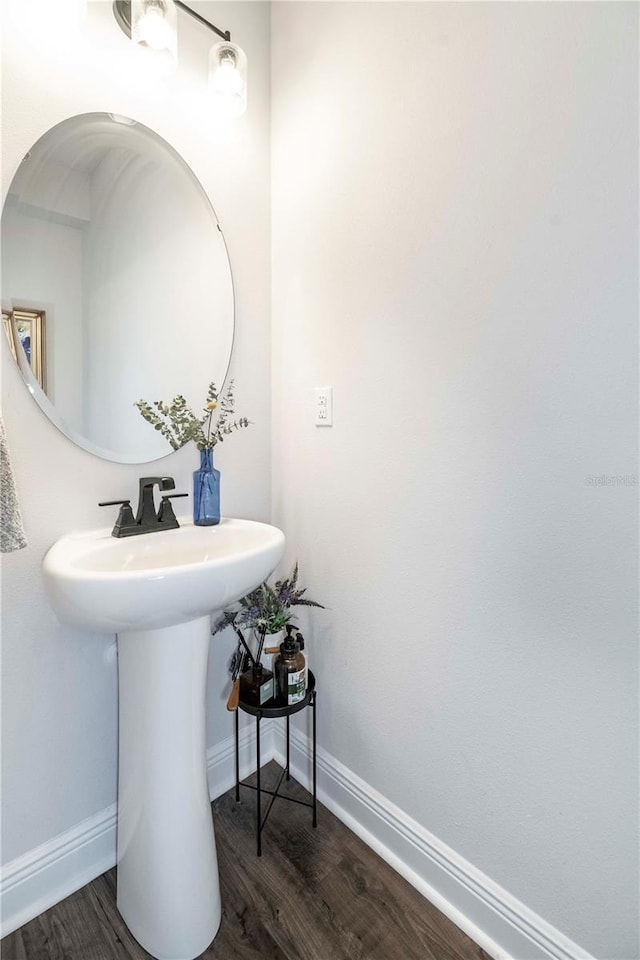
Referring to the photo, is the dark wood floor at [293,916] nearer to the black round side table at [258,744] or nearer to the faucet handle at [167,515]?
the black round side table at [258,744]

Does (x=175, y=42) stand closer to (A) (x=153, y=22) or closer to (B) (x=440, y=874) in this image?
(A) (x=153, y=22)

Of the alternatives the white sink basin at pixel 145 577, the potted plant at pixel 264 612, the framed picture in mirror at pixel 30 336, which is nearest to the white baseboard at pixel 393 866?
the potted plant at pixel 264 612

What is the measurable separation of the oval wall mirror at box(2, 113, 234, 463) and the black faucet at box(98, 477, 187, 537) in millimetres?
98

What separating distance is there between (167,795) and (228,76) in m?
1.76

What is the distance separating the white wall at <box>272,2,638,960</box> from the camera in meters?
0.77

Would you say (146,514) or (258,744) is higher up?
(146,514)

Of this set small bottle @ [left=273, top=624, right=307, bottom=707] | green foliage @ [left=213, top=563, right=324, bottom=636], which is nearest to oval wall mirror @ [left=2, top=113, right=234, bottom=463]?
green foliage @ [left=213, top=563, right=324, bottom=636]

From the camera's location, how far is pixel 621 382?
751 mm

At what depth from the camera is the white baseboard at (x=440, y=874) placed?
897mm

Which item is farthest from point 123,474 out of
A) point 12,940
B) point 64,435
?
point 12,940

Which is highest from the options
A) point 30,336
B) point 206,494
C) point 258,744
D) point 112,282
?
point 112,282

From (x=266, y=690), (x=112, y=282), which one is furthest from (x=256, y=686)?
(x=112, y=282)

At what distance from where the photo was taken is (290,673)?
1.20m

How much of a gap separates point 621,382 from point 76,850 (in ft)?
5.20
